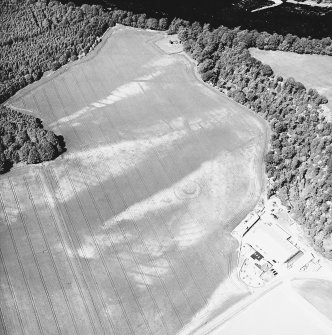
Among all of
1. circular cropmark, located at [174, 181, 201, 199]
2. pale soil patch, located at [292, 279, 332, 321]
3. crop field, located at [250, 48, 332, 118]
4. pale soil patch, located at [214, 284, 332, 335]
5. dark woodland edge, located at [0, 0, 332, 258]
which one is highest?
crop field, located at [250, 48, 332, 118]

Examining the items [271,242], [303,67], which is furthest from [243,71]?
[271,242]

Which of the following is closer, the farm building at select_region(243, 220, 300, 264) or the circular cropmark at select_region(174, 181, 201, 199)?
the farm building at select_region(243, 220, 300, 264)

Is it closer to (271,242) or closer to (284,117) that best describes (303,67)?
(284,117)

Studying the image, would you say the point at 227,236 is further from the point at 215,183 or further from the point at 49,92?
the point at 49,92

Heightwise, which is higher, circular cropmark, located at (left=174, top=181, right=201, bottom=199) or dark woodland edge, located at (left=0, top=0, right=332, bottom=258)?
dark woodland edge, located at (left=0, top=0, right=332, bottom=258)

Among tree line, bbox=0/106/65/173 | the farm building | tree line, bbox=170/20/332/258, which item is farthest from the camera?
tree line, bbox=0/106/65/173

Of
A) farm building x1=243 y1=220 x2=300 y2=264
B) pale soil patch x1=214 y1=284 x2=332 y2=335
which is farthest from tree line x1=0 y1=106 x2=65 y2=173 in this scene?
pale soil patch x1=214 y1=284 x2=332 y2=335

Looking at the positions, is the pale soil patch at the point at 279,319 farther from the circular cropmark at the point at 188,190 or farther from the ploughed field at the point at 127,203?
the circular cropmark at the point at 188,190

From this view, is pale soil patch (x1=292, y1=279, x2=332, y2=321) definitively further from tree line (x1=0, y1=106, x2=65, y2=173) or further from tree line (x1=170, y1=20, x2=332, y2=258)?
tree line (x1=0, y1=106, x2=65, y2=173)
